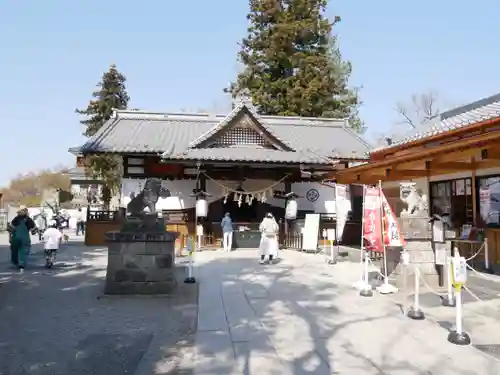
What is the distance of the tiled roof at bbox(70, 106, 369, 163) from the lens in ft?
60.7

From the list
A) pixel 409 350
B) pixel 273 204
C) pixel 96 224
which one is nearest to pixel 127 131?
pixel 96 224

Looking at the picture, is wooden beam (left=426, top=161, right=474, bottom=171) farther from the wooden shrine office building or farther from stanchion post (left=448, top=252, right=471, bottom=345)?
stanchion post (left=448, top=252, right=471, bottom=345)

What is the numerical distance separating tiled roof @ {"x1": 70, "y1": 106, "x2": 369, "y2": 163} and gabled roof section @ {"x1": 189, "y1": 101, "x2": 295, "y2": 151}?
158 mm

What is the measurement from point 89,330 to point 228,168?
13.3 m

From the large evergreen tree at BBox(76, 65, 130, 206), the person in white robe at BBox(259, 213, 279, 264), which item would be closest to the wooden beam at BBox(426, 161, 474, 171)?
the person in white robe at BBox(259, 213, 279, 264)

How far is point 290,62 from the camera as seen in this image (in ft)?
96.0

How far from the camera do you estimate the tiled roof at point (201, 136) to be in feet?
60.7

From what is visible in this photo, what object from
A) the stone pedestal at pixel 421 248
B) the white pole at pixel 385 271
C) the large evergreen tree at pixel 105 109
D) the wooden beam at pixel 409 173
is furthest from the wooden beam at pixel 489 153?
the large evergreen tree at pixel 105 109

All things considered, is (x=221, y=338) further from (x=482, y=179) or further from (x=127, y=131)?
(x=127, y=131)

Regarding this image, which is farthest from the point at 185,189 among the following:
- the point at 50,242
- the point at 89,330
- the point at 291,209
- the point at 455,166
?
the point at 89,330

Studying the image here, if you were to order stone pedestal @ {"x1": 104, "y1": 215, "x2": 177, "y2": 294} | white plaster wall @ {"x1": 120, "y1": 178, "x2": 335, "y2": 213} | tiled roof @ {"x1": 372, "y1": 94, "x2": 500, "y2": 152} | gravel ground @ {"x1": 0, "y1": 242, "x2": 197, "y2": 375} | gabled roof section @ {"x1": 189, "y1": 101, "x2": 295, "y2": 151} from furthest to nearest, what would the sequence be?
1. white plaster wall @ {"x1": 120, "y1": 178, "x2": 335, "y2": 213}
2. gabled roof section @ {"x1": 189, "y1": 101, "x2": 295, "y2": 151}
3. tiled roof @ {"x1": 372, "y1": 94, "x2": 500, "y2": 152}
4. stone pedestal @ {"x1": 104, "y1": 215, "x2": 177, "y2": 294}
5. gravel ground @ {"x1": 0, "y1": 242, "x2": 197, "y2": 375}

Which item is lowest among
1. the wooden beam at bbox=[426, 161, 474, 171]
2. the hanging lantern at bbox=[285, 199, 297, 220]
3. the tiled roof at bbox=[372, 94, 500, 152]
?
the hanging lantern at bbox=[285, 199, 297, 220]

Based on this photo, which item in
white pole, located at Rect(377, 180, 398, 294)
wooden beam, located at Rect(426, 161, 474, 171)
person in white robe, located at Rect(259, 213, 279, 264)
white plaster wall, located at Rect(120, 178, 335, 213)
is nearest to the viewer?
white pole, located at Rect(377, 180, 398, 294)

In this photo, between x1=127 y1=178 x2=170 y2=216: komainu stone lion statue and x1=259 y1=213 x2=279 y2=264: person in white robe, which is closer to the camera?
x1=127 y1=178 x2=170 y2=216: komainu stone lion statue
